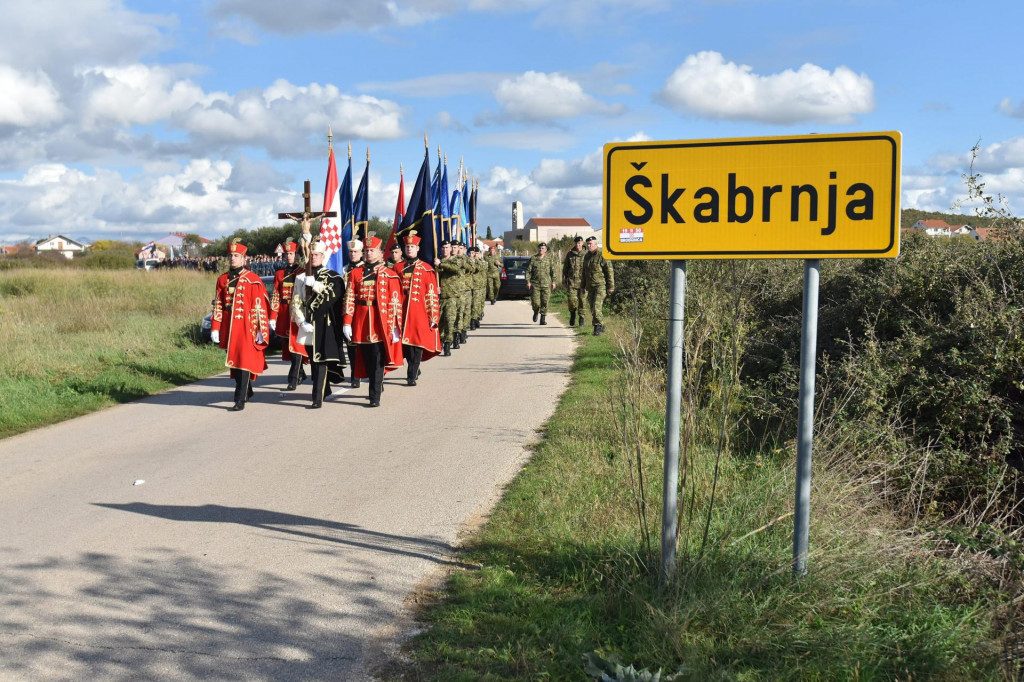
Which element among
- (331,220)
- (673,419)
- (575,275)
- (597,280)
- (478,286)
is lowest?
(673,419)

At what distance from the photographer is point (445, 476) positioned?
756cm

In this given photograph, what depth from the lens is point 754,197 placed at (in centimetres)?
420

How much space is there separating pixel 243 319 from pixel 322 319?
38.2 inches

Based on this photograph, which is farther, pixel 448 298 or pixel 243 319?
pixel 448 298

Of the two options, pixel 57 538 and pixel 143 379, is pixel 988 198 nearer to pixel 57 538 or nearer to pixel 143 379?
pixel 57 538

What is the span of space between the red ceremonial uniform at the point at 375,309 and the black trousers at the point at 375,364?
0.07 meters

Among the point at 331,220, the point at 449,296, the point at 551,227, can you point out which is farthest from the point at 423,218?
the point at 551,227

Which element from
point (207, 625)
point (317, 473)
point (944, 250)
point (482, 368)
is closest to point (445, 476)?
point (317, 473)

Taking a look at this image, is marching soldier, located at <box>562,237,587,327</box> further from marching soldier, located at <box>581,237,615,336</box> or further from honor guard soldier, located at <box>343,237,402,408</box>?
honor guard soldier, located at <box>343,237,402,408</box>

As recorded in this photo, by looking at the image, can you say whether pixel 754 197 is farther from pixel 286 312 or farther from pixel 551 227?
pixel 551 227

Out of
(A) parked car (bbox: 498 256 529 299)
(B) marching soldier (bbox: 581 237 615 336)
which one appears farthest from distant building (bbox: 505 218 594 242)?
(B) marching soldier (bbox: 581 237 615 336)

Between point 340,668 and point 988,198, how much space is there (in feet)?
24.7

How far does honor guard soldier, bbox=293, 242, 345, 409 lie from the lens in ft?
38.5

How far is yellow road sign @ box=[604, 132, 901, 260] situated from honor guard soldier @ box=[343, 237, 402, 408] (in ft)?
24.8
